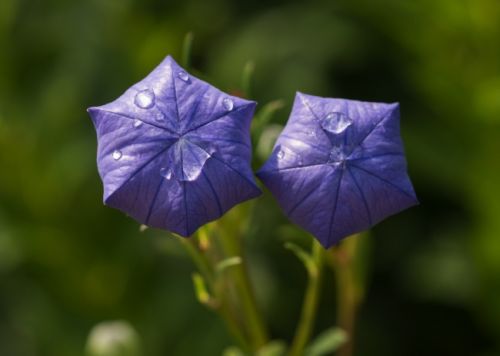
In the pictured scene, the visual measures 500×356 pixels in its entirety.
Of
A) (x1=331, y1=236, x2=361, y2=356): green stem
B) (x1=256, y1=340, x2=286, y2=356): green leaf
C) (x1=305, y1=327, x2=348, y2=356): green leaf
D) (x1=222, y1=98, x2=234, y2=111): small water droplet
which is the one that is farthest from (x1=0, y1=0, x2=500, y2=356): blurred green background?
(x1=222, y1=98, x2=234, y2=111): small water droplet

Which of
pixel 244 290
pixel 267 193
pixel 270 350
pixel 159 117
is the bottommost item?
pixel 267 193

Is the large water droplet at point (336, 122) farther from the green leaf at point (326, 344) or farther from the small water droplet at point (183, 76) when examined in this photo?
the green leaf at point (326, 344)

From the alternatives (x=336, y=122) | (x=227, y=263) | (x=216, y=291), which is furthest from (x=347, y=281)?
(x=336, y=122)

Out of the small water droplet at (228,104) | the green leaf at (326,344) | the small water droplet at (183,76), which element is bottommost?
the green leaf at (326,344)

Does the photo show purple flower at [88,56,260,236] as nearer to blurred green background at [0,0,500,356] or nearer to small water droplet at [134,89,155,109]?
small water droplet at [134,89,155,109]

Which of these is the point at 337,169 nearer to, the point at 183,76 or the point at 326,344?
the point at 183,76

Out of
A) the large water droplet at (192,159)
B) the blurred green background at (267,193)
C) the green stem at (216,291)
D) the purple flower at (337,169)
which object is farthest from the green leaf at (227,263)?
the blurred green background at (267,193)
